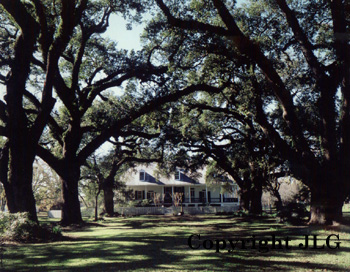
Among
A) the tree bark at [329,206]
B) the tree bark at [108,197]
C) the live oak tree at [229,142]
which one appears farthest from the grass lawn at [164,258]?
the tree bark at [108,197]

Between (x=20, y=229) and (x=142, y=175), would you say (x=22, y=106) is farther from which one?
(x=142, y=175)

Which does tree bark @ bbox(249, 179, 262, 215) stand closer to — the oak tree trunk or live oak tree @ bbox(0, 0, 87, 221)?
the oak tree trunk

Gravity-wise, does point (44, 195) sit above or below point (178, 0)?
below

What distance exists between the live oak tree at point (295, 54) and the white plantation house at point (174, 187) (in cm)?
3201

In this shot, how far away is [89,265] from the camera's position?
7.16m

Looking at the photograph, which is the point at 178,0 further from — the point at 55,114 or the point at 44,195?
the point at 44,195

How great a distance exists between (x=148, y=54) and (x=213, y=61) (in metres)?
5.32

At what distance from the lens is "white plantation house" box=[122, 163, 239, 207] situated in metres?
48.6

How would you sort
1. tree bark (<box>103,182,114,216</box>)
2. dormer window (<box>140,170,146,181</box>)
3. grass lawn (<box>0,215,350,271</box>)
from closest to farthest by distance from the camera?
grass lawn (<box>0,215,350,271</box>), tree bark (<box>103,182,114,216</box>), dormer window (<box>140,170,146,181</box>)

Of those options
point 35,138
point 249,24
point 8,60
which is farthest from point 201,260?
point 8,60

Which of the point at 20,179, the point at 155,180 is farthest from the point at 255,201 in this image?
→ the point at 155,180

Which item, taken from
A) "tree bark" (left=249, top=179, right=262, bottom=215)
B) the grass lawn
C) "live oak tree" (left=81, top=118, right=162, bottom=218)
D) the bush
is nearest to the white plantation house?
"live oak tree" (left=81, top=118, right=162, bottom=218)

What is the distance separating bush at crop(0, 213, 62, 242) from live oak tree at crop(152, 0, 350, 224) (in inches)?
397

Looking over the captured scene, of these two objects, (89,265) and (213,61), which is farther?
(213,61)
